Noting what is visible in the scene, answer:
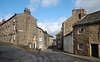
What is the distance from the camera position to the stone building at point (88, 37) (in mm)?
12477

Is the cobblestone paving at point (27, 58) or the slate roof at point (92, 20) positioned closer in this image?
the cobblestone paving at point (27, 58)

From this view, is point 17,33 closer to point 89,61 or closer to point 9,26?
point 9,26

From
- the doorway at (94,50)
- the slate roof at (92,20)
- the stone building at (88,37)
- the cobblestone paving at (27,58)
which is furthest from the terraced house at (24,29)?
the doorway at (94,50)

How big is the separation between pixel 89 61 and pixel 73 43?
257 inches

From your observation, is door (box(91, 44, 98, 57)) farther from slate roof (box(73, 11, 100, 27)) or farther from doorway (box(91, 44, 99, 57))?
slate roof (box(73, 11, 100, 27))

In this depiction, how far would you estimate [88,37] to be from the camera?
13516 mm

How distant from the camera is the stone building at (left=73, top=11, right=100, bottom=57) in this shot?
12.5m

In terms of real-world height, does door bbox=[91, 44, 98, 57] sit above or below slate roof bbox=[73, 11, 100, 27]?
below

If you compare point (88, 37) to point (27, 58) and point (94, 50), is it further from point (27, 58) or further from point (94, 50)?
point (27, 58)

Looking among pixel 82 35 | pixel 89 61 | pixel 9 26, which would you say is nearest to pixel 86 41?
pixel 82 35

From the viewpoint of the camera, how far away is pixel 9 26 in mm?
26797

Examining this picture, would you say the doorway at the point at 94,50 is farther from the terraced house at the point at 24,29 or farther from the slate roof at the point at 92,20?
the terraced house at the point at 24,29

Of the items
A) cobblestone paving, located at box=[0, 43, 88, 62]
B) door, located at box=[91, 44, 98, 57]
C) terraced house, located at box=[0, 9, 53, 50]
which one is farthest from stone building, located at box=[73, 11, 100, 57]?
terraced house, located at box=[0, 9, 53, 50]

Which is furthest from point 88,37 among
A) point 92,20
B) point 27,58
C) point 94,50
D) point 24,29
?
point 24,29
